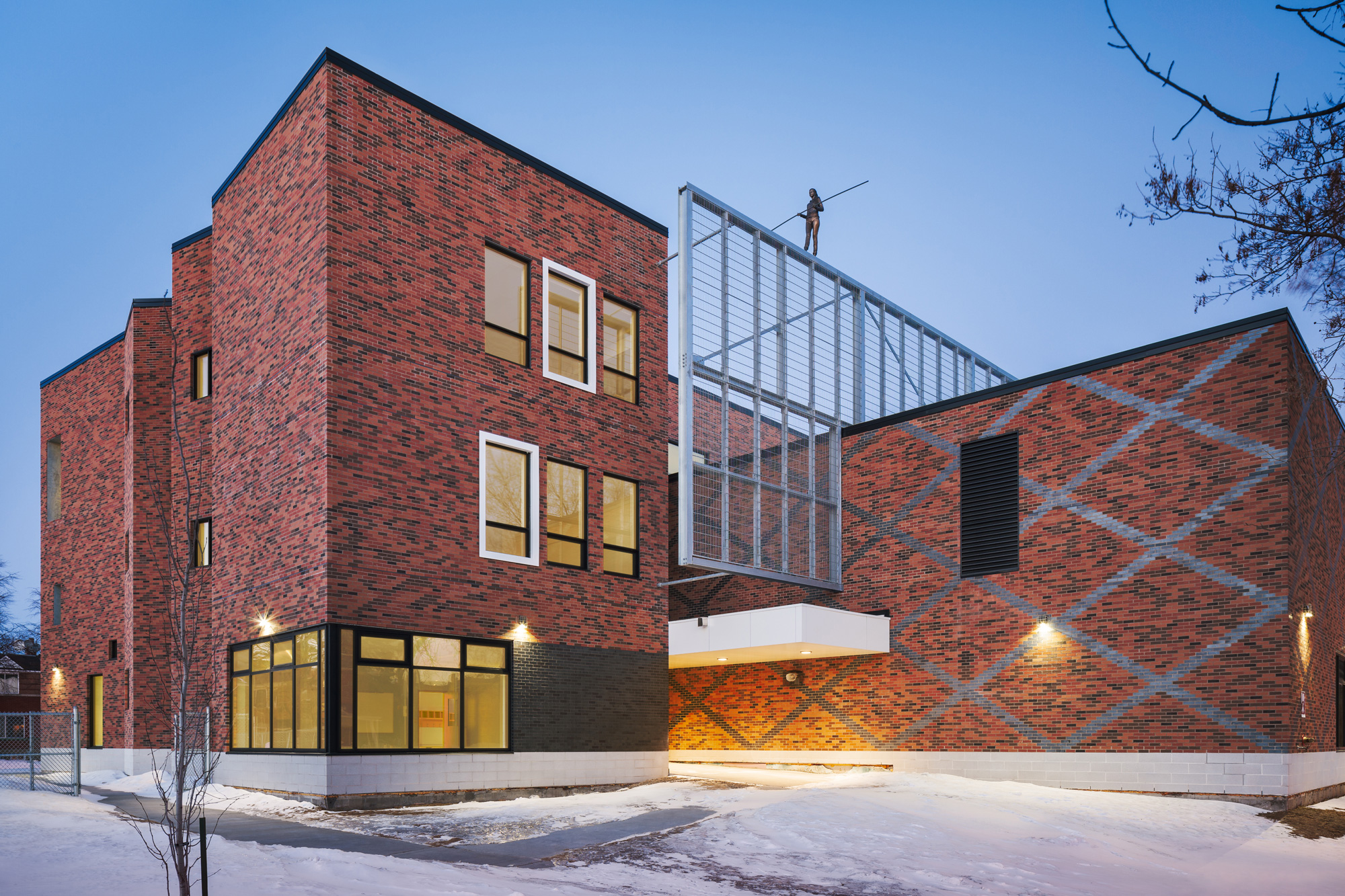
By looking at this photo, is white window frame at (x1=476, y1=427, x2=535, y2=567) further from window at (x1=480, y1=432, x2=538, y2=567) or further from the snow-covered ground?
the snow-covered ground

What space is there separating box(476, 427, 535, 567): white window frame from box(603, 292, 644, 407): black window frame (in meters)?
2.52

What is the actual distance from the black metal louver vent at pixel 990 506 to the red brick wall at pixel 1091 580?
228mm

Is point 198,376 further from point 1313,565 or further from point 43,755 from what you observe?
point 1313,565

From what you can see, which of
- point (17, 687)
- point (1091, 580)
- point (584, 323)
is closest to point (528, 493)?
point (584, 323)

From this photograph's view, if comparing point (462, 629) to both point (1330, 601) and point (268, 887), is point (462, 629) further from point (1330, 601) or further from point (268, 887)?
point (1330, 601)

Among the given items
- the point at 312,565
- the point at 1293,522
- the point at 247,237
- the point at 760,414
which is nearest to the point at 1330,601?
the point at 1293,522

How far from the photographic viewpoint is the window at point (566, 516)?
1848 centimetres

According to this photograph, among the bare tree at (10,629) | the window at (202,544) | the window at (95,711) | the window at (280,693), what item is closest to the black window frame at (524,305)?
the window at (280,693)

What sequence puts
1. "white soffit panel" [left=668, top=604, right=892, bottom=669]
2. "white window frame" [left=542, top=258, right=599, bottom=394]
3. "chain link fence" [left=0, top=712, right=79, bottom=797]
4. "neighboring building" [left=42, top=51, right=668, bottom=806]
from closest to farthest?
"neighboring building" [left=42, top=51, right=668, bottom=806], "chain link fence" [left=0, top=712, right=79, bottom=797], "white window frame" [left=542, top=258, right=599, bottom=394], "white soffit panel" [left=668, top=604, right=892, bottom=669]

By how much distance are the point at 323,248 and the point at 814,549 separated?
1228 cm

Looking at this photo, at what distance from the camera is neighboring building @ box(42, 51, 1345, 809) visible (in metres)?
16.0

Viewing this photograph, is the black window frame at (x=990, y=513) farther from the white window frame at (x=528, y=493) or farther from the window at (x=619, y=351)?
the white window frame at (x=528, y=493)

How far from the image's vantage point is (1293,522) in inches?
664

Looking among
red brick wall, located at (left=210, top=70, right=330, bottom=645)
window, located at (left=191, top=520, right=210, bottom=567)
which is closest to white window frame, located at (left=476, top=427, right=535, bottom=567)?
red brick wall, located at (left=210, top=70, right=330, bottom=645)
